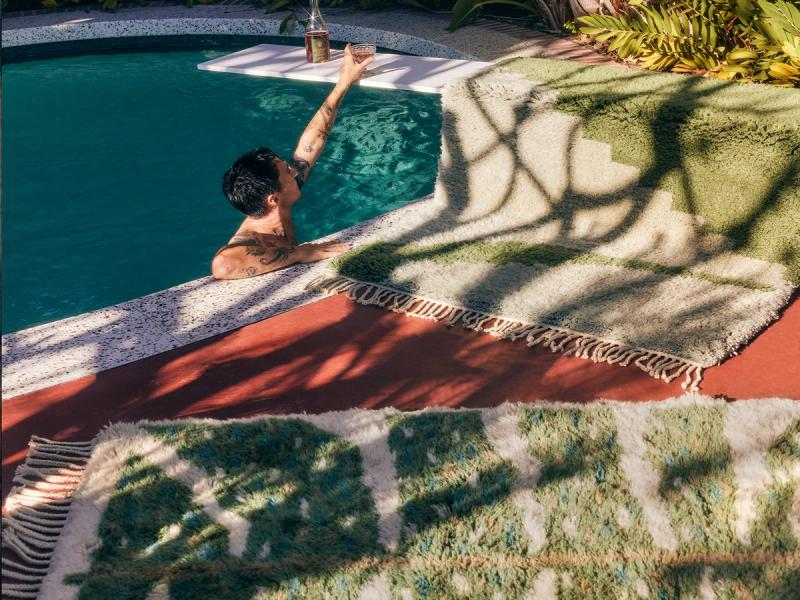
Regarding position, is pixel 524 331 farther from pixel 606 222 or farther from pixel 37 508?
pixel 37 508

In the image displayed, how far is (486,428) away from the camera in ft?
10.6

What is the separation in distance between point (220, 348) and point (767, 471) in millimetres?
2595

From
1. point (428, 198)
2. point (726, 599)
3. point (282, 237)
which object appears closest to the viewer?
point (726, 599)

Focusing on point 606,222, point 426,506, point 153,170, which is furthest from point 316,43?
point 426,506

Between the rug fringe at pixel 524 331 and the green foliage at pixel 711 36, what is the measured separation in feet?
12.3

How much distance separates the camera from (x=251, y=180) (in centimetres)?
505

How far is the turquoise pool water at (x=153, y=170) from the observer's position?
6441mm

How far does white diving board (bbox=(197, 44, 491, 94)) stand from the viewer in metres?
7.57

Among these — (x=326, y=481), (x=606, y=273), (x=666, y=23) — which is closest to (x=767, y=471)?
(x=326, y=481)

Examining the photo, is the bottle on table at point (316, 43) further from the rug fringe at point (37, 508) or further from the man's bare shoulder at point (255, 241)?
the rug fringe at point (37, 508)

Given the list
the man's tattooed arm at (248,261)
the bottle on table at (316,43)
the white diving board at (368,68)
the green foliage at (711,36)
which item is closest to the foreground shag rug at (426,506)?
the man's tattooed arm at (248,261)

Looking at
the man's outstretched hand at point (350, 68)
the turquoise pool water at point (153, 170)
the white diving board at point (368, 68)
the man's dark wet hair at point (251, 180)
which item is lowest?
the turquoise pool water at point (153, 170)

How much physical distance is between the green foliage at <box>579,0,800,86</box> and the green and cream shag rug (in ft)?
6.79

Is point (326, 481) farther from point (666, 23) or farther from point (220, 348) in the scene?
point (666, 23)
